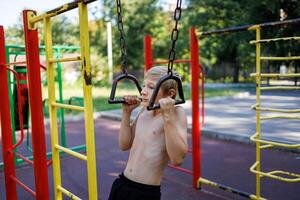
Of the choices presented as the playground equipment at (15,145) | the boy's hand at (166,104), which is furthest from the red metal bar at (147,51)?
the boy's hand at (166,104)

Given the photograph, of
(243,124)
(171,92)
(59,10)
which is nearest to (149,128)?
(171,92)

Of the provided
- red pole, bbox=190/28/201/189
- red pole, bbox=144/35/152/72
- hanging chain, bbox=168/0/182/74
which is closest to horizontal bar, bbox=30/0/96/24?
hanging chain, bbox=168/0/182/74

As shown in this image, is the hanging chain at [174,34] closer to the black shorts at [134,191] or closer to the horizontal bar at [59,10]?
the horizontal bar at [59,10]

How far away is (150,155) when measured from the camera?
1.77m

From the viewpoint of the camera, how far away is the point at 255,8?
12.5 meters

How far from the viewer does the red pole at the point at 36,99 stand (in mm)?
2361

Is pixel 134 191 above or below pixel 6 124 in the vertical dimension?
below

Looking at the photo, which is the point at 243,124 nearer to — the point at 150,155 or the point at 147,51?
the point at 147,51

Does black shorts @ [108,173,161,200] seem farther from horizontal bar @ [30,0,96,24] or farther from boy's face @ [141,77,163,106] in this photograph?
horizontal bar @ [30,0,96,24]

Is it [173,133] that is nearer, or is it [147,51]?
[173,133]

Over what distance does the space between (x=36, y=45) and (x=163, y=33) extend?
24.2m

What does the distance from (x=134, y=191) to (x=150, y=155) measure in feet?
0.68

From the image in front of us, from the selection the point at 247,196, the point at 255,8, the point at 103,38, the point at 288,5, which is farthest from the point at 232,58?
the point at 247,196

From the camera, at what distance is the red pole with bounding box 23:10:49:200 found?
2.36 m
